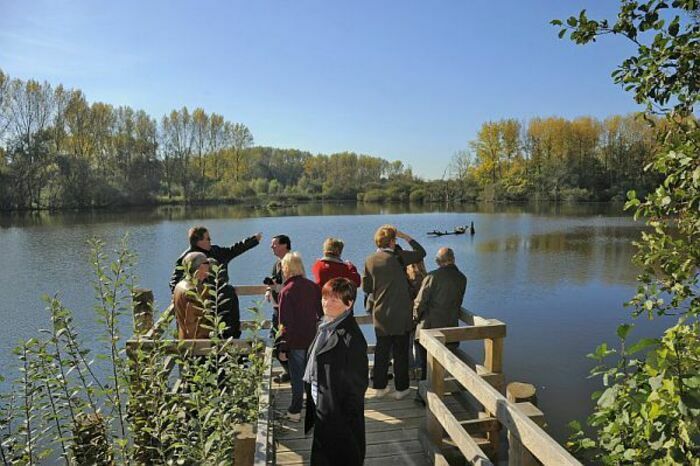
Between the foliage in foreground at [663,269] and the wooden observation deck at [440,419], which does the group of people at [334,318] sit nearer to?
the wooden observation deck at [440,419]

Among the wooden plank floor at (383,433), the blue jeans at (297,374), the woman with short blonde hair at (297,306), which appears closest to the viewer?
the wooden plank floor at (383,433)

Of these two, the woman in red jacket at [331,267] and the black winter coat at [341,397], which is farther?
the woman in red jacket at [331,267]

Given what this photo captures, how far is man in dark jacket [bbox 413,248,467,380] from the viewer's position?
5.53 metres

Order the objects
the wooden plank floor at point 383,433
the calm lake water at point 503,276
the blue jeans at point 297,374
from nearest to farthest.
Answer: the wooden plank floor at point 383,433 < the blue jeans at point 297,374 < the calm lake water at point 503,276

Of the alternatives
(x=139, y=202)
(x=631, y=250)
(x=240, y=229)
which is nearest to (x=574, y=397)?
(x=631, y=250)

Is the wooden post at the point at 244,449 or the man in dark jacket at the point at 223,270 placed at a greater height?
the man in dark jacket at the point at 223,270

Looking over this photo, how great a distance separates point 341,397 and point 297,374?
184 cm

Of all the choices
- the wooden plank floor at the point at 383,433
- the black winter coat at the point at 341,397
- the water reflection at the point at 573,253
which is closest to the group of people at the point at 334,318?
the black winter coat at the point at 341,397

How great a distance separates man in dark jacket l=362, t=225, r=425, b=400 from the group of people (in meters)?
0.01

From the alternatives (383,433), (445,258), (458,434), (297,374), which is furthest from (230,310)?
(445,258)

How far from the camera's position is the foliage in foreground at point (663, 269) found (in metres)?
1.91

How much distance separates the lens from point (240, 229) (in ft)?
122

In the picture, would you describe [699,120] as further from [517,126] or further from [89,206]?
[517,126]

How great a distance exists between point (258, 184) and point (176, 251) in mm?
53655
